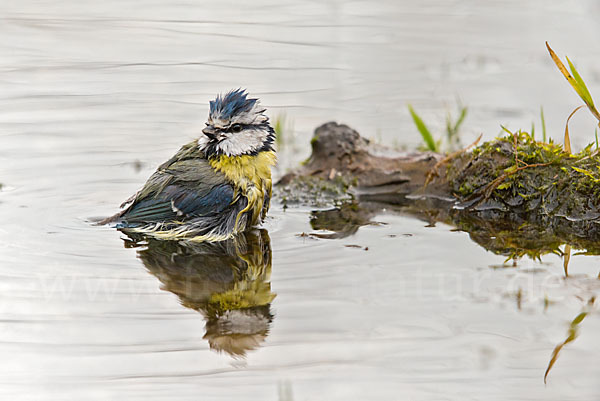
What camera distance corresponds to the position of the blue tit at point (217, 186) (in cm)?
503

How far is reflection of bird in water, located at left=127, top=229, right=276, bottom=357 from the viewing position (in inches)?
140

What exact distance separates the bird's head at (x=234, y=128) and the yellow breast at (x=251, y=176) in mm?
48

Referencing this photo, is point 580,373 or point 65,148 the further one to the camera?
point 65,148

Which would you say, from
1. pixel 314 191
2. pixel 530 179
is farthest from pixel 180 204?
pixel 530 179

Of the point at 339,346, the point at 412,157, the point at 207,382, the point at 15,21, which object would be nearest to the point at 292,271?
the point at 339,346

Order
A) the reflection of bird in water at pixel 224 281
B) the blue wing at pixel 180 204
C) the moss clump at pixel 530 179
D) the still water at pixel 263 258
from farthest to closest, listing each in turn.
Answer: the moss clump at pixel 530 179 → the blue wing at pixel 180 204 → the reflection of bird in water at pixel 224 281 → the still water at pixel 263 258

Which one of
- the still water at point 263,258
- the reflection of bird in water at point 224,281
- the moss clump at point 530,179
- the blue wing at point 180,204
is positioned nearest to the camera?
the still water at point 263,258

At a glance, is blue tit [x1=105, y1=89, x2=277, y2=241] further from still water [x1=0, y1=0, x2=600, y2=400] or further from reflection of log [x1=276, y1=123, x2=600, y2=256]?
reflection of log [x1=276, y1=123, x2=600, y2=256]

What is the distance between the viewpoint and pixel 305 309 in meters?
3.77

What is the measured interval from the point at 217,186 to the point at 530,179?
2236mm

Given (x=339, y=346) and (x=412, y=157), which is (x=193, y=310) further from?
(x=412, y=157)

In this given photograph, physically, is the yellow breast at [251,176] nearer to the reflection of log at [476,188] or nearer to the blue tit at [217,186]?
the blue tit at [217,186]

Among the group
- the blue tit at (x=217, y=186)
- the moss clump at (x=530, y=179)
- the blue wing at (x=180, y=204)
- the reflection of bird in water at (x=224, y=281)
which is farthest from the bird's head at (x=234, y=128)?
the moss clump at (x=530, y=179)

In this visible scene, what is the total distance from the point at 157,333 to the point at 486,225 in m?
2.65
